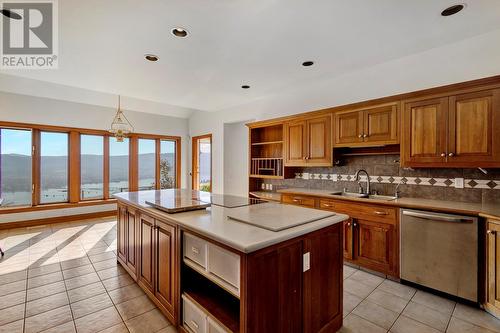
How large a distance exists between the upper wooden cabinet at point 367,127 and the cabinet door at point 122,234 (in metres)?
2.98

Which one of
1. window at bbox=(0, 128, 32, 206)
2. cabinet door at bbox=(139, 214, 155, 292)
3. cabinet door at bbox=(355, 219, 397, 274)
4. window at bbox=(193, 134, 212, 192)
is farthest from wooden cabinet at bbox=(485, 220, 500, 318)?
window at bbox=(0, 128, 32, 206)

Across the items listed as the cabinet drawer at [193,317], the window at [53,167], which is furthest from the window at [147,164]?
the cabinet drawer at [193,317]

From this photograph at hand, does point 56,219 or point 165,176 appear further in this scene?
point 165,176

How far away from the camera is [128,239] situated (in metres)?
2.75

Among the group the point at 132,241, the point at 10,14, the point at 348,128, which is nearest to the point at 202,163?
the point at 132,241

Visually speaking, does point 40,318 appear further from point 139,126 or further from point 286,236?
point 139,126

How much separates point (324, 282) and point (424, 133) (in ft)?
6.70

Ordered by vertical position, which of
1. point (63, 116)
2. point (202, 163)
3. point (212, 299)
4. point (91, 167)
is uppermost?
point (63, 116)

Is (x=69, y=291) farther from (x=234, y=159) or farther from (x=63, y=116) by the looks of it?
(x=63, y=116)

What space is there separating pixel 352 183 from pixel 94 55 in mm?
3910

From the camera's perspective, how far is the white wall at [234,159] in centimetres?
563

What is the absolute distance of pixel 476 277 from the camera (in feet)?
7.16

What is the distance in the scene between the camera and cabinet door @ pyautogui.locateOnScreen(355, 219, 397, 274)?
2697 mm

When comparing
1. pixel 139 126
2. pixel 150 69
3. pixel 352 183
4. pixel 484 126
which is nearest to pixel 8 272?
pixel 150 69
